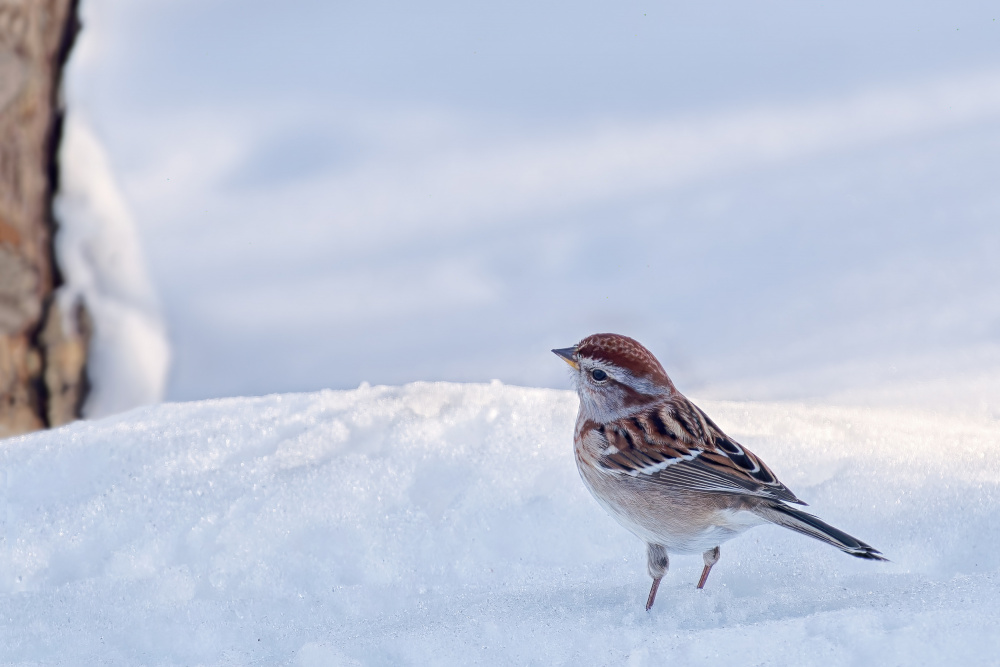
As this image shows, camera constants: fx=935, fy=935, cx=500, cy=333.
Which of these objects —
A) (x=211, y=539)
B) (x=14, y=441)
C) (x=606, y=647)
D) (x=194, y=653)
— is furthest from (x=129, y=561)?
(x=606, y=647)

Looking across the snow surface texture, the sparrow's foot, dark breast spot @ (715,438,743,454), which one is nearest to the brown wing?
dark breast spot @ (715,438,743,454)

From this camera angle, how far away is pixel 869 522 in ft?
12.4

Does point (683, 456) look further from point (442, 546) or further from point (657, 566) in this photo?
point (442, 546)

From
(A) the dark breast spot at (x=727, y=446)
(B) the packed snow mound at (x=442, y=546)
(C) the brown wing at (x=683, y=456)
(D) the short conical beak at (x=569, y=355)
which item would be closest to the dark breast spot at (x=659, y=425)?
(C) the brown wing at (x=683, y=456)

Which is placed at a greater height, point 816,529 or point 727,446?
point 727,446

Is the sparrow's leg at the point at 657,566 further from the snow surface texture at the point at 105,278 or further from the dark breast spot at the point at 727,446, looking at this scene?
the snow surface texture at the point at 105,278

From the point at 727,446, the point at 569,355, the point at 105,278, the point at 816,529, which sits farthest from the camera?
the point at 105,278

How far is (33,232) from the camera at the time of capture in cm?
618

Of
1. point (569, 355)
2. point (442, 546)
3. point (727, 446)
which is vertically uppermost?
point (569, 355)

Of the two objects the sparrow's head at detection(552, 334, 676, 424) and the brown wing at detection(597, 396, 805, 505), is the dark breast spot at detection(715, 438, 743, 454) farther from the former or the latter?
the sparrow's head at detection(552, 334, 676, 424)

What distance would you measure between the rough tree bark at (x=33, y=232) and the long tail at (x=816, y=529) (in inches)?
198

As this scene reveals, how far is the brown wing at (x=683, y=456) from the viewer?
3.19 meters

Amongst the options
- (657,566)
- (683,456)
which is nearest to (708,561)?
(657,566)

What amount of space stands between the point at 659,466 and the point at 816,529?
59 cm
